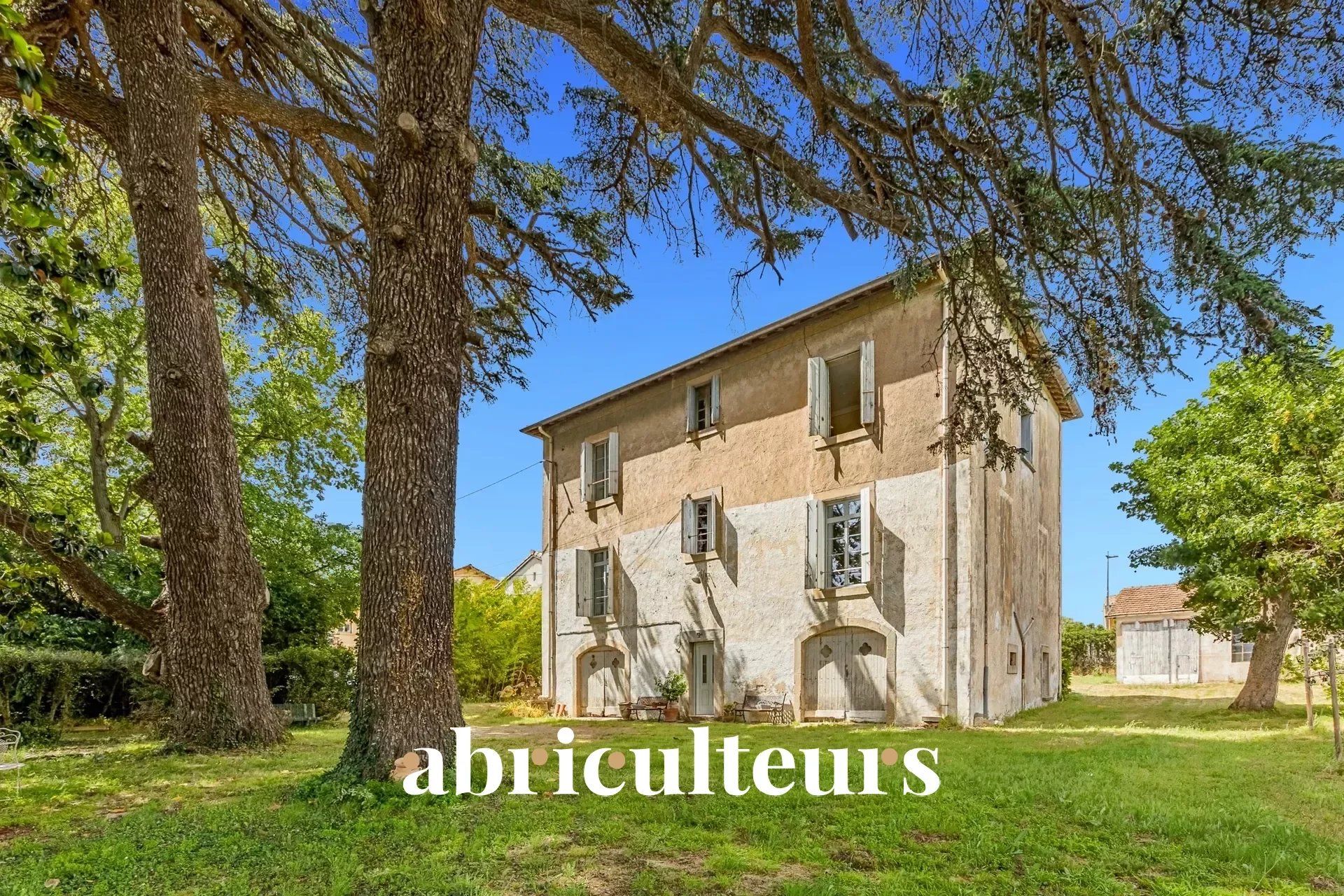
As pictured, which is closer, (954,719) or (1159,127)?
(1159,127)

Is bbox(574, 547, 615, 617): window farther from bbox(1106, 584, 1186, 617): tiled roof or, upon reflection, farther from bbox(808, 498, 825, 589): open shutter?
bbox(1106, 584, 1186, 617): tiled roof

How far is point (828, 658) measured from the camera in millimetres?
12914

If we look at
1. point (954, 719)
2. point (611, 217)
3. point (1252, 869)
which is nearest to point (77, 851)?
point (1252, 869)

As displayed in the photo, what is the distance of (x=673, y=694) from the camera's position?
14.8 m

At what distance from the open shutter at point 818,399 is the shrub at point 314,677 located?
9.41m

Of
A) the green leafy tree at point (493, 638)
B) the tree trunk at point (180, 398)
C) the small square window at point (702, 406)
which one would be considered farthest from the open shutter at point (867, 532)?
the green leafy tree at point (493, 638)

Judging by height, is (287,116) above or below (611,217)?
above

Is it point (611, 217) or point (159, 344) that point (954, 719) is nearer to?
point (611, 217)

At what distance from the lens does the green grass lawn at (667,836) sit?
11.5 ft

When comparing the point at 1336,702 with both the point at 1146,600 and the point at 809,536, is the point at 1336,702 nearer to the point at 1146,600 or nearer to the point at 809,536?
the point at 809,536

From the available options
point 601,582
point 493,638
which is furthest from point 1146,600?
point 493,638

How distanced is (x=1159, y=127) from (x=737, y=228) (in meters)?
3.69

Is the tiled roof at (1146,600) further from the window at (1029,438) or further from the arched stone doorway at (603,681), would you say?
the arched stone doorway at (603,681)

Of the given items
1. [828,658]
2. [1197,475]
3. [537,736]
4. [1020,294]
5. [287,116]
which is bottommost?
[537,736]
